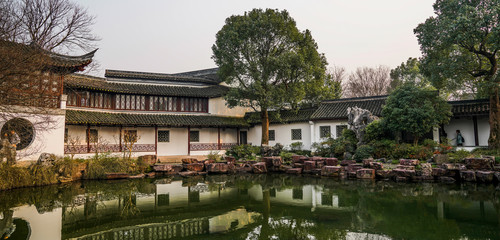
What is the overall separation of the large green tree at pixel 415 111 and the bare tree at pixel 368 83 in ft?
63.3

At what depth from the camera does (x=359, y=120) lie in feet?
58.8

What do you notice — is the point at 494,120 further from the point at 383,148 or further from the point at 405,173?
the point at 405,173

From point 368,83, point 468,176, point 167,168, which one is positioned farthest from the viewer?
point 368,83

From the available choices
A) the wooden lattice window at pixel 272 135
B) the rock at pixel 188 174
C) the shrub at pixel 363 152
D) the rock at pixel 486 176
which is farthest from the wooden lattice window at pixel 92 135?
the rock at pixel 486 176

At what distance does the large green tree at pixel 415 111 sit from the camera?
1545cm

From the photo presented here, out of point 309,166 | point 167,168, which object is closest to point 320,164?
point 309,166

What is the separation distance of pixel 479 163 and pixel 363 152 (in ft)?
16.8

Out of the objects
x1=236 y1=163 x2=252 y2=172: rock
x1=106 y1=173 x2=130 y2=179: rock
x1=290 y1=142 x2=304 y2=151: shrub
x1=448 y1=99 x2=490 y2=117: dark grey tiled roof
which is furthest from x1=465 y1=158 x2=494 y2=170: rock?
x1=106 y1=173 x2=130 y2=179: rock

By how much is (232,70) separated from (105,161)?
10.6 m

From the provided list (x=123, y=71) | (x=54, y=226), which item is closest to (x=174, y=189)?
(x=54, y=226)

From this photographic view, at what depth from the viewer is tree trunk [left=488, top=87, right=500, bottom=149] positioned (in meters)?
15.0

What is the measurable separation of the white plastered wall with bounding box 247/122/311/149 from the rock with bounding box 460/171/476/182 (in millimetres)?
10622

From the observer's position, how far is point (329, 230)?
603 cm

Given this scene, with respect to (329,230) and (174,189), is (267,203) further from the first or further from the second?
(174,189)
